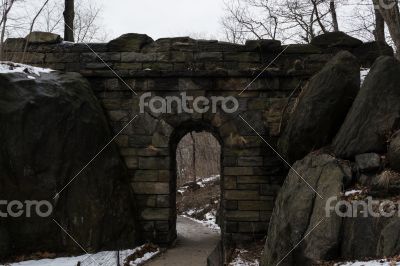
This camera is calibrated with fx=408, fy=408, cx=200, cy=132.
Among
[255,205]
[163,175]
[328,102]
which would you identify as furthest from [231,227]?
[328,102]

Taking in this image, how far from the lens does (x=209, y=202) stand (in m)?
18.6

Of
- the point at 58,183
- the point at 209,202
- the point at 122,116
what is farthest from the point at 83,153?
the point at 209,202

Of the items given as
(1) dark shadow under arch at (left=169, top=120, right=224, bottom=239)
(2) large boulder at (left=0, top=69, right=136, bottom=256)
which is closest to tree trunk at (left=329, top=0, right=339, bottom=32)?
(1) dark shadow under arch at (left=169, top=120, right=224, bottom=239)

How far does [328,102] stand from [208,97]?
288cm

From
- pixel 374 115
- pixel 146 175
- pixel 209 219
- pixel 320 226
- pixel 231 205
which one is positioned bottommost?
pixel 209 219

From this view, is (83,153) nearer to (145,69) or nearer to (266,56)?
(145,69)

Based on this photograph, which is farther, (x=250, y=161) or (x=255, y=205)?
(x=250, y=161)

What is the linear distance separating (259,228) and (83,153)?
4030 millimetres

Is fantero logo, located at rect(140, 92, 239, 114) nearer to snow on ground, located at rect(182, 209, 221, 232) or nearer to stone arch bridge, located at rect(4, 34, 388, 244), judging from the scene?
stone arch bridge, located at rect(4, 34, 388, 244)

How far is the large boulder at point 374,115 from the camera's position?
6020mm

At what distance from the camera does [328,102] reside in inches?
280

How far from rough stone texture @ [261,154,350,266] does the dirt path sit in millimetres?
1893

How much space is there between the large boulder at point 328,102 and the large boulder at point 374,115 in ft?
1.50

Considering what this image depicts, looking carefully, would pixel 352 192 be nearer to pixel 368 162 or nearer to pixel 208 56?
pixel 368 162
